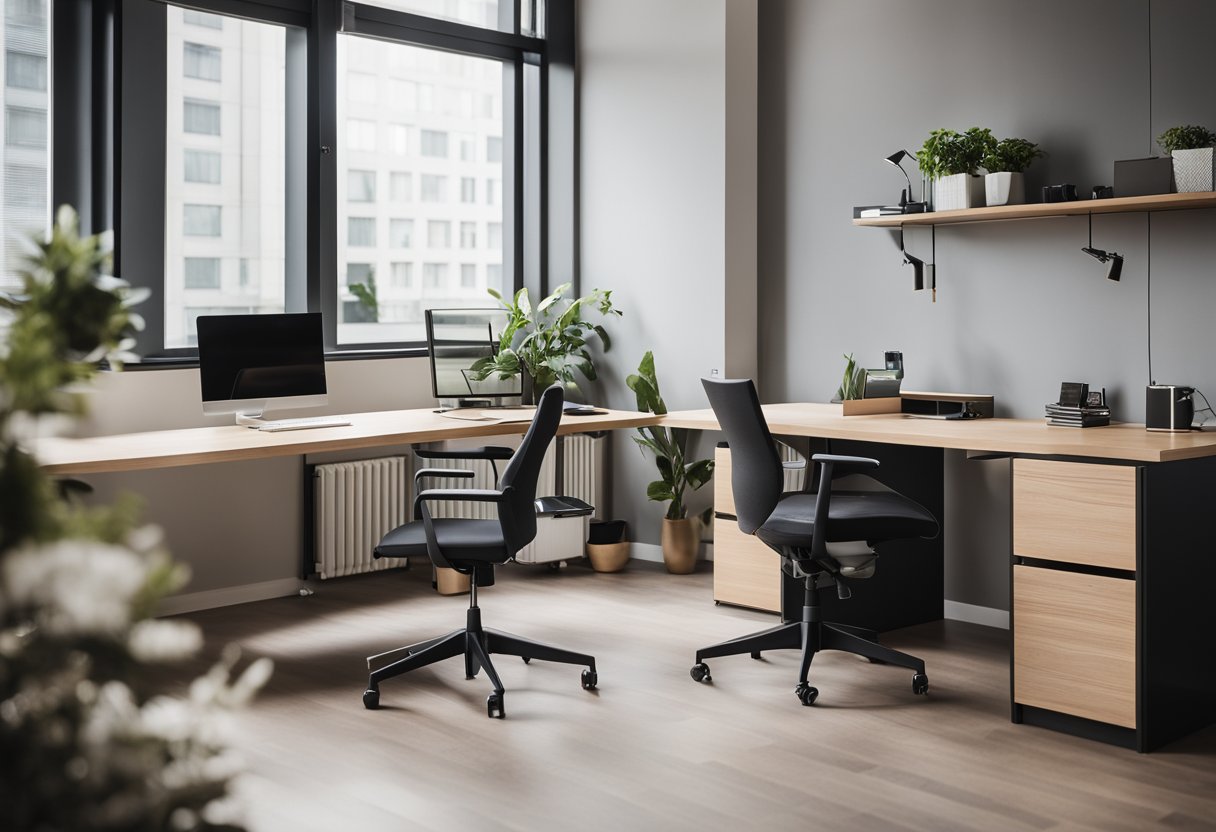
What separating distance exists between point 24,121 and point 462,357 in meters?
1.90

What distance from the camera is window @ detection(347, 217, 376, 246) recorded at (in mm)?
5746

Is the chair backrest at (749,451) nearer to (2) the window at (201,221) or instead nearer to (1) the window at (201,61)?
(2) the window at (201,221)

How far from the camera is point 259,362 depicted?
15.1ft

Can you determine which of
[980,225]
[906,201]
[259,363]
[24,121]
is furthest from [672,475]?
[24,121]

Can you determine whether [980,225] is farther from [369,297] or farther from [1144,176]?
[369,297]

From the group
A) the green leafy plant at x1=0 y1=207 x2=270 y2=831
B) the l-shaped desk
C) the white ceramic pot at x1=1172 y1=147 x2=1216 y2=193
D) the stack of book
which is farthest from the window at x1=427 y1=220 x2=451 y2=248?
the green leafy plant at x1=0 y1=207 x2=270 y2=831

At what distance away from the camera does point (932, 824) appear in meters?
2.78

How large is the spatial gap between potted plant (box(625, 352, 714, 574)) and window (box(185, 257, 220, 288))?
1.91m

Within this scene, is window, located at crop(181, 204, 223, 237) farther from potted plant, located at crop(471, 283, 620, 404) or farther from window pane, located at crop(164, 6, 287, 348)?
potted plant, located at crop(471, 283, 620, 404)

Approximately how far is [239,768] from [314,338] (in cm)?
402

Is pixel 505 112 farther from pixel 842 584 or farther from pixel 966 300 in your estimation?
pixel 842 584

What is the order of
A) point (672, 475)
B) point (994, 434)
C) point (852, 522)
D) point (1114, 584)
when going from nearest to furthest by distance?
point (1114, 584), point (852, 522), point (994, 434), point (672, 475)

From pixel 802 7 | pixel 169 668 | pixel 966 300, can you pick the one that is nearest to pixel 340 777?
pixel 169 668

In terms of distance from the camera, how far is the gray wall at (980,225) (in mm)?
4293
